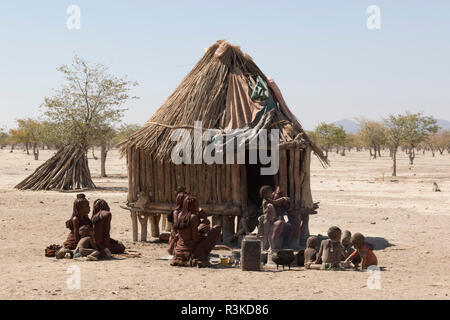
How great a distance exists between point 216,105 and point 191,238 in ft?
12.9

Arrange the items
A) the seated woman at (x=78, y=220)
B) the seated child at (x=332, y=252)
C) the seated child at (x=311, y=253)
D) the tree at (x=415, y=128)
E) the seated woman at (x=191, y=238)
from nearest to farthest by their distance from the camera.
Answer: the seated child at (x=332, y=252), the seated woman at (x=191, y=238), the seated child at (x=311, y=253), the seated woman at (x=78, y=220), the tree at (x=415, y=128)

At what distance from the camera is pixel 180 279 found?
26.0 ft

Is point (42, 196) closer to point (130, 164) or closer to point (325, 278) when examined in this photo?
point (130, 164)

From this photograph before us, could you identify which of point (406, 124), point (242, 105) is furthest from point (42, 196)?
point (406, 124)

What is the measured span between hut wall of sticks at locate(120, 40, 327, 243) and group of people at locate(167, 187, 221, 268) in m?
2.31

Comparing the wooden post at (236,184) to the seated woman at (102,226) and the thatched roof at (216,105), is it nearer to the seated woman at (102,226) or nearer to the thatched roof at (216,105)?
the thatched roof at (216,105)

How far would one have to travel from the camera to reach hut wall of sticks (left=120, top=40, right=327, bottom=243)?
38.1 ft

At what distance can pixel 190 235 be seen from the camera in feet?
29.6

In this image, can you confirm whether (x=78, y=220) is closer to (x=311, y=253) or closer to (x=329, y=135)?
(x=311, y=253)

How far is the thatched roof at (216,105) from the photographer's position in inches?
466

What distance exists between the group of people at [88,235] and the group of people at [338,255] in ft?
10.8

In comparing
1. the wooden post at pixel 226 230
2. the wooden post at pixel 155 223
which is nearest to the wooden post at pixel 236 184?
the wooden post at pixel 226 230

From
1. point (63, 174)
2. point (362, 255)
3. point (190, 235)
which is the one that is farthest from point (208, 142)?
point (63, 174)
